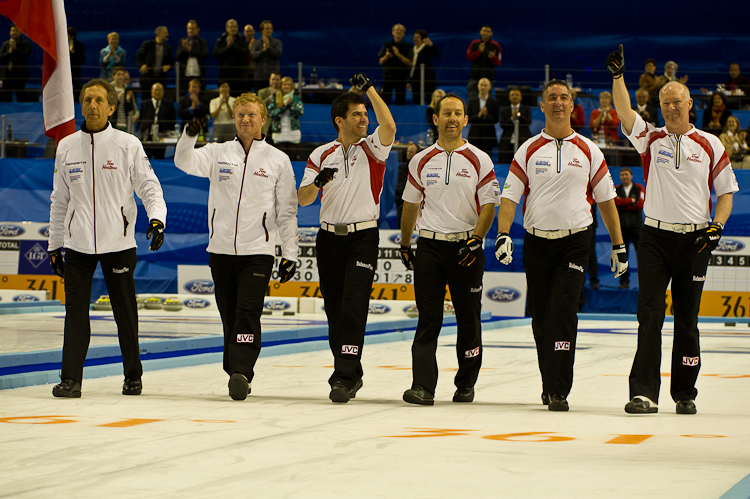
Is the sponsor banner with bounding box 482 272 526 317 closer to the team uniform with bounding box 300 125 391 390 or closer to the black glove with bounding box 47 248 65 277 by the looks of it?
the team uniform with bounding box 300 125 391 390

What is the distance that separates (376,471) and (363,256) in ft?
9.31

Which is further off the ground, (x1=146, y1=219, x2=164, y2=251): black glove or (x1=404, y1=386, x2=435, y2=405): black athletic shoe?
(x1=146, y1=219, x2=164, y2=251): black glove

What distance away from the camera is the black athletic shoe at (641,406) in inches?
239

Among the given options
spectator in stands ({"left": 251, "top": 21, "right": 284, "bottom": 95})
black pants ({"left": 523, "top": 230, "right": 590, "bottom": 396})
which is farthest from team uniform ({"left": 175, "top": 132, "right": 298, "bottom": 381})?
spectator in stands ({"left": 251, "top": 21, "right": 284, "bottom": 95})

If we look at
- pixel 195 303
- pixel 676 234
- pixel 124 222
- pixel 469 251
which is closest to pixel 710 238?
pixel 676 234

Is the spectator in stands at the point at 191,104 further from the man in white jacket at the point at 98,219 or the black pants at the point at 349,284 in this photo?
the black pants at the point at 349,284

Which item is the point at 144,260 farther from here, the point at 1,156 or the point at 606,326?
the point at 606,326

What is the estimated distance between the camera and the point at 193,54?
20.3m

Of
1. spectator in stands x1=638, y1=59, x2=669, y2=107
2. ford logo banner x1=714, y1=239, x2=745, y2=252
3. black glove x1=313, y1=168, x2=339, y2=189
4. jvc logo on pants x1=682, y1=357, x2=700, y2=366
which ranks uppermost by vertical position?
spectator in stands x1=638, y1=59, x2=669, y2=107

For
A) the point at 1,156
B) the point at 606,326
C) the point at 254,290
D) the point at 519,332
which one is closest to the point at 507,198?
the point at 254,290

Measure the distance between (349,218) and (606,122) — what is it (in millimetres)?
12027

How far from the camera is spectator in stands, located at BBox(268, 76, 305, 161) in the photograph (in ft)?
58.2

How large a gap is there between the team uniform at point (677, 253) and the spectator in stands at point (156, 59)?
49.0 ft

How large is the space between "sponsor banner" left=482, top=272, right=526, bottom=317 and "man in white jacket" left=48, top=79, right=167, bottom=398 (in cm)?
970
